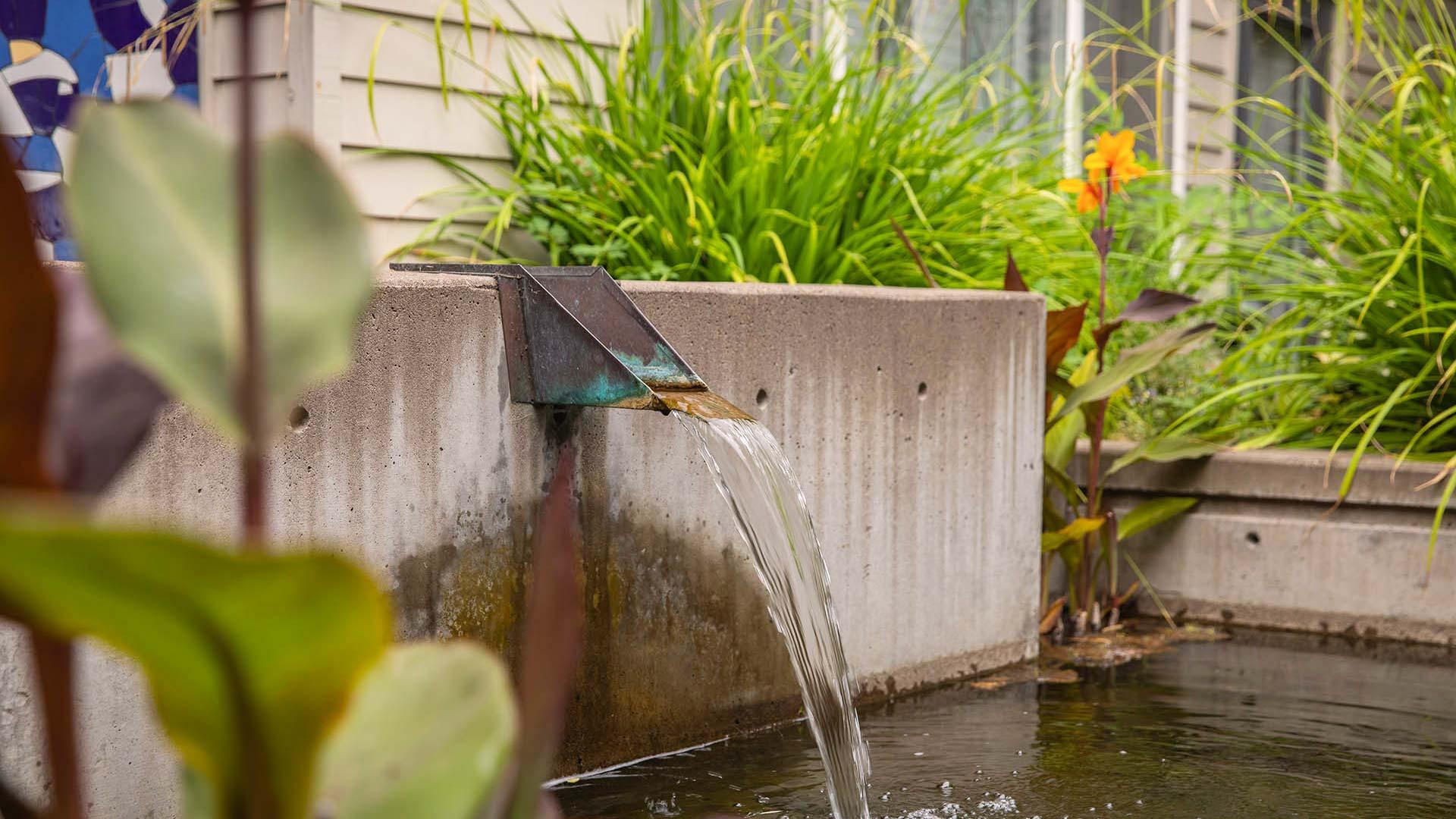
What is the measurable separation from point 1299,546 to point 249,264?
466cm

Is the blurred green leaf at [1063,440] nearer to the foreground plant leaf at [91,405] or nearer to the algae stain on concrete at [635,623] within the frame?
the algae stain on concrete at [635,623]

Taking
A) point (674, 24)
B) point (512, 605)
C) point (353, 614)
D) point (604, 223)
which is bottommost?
point (512, 605)

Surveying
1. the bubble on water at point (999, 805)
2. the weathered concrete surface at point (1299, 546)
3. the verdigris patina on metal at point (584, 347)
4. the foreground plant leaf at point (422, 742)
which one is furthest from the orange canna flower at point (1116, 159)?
the foreground plant leaf at point (422, 742)

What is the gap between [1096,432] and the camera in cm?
451

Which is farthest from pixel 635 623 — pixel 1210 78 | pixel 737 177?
pixel 1210 78

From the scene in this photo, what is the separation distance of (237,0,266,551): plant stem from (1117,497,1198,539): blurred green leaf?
4.47m

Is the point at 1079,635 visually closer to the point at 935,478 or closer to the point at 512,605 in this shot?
the point at 935,478

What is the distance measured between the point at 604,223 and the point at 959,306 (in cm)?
115

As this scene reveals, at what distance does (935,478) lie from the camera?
4.00 m

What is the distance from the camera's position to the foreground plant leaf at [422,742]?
49 centimetres

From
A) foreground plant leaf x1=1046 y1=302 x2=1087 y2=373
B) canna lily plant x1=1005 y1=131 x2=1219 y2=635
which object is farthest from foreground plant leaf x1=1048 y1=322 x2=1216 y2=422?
foreground plant leaf x1=1046 y1=302 x2=1087 y2=373

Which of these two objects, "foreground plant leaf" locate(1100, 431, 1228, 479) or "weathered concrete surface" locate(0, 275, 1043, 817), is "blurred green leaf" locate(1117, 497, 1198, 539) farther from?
"weathered concrete surface" locate(0, 275, 1043, 817)

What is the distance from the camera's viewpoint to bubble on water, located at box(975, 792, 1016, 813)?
2.87 meters

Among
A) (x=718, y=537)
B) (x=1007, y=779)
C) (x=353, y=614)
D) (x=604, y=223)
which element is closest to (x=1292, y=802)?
(x=1007, y=779)
